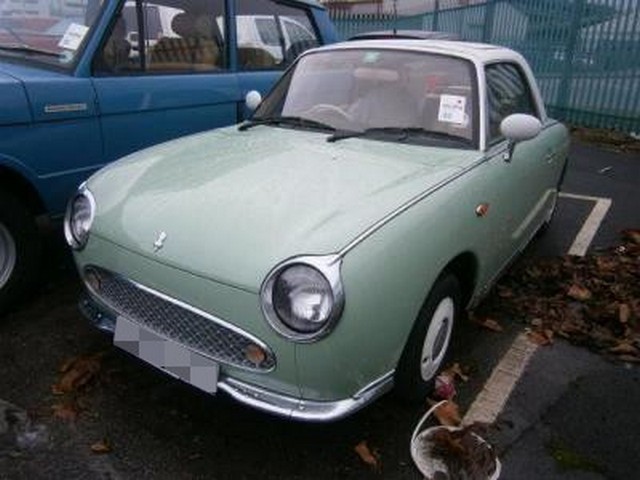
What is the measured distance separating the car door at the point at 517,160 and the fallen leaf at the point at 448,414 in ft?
3.65

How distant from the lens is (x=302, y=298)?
2262 mm

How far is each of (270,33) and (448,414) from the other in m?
3.52

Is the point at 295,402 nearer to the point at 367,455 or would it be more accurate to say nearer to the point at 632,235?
the point at 367,455

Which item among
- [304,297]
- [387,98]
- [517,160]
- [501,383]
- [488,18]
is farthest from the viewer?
[488,18]

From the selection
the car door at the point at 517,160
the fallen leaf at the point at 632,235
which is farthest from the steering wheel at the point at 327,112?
the fallen leaf at the point at 632,235

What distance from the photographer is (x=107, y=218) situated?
9.19 ft

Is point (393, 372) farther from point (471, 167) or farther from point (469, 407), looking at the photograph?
point (471, 167)

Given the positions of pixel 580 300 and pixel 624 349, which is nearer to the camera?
pixel 624 349

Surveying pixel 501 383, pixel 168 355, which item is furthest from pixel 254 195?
pixel 501 383

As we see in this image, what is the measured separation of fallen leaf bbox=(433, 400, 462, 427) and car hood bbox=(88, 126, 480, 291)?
3.32 feet

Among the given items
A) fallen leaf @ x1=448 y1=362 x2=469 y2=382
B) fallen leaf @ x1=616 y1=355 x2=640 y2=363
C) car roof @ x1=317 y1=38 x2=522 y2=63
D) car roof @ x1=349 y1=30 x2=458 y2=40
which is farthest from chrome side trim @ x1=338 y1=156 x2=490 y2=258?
car roof @ x1=349 y1=30 x2=458 y2=40

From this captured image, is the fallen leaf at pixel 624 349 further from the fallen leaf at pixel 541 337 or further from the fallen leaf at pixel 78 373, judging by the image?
the fallen leaf at pixel 78 373

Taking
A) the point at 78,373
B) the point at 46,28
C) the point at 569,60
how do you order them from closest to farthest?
the point at 78,373 < the point at 46,28 < the point at 569,60

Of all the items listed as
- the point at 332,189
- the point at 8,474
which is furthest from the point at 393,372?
the point at 8,474
